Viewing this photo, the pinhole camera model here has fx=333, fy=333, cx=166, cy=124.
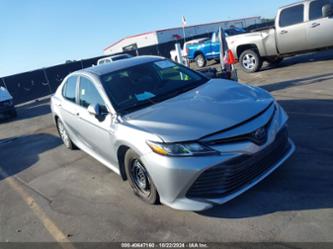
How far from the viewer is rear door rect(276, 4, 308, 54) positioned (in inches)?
436

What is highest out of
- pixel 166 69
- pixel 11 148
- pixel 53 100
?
pixel 166 69

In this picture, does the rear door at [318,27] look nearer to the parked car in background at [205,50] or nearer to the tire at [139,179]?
the parked car in background at [205,50]

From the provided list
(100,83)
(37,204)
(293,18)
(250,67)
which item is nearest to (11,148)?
(37,204)

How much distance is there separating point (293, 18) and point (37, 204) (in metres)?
10.0

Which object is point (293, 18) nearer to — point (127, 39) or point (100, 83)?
point (100, 83)

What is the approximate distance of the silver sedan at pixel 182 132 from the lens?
3352 millimetres

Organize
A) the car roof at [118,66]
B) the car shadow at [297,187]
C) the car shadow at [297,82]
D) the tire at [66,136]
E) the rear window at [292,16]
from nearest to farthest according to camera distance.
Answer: the car shadow at [297,187] < the car roof at [118,66] < the tire at [66,136] < the car shadow at [297,82] < the rear window at [292,16]

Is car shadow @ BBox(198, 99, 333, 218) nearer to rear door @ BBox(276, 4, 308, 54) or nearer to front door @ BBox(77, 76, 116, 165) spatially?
front door @ BBox(77, 76, 116, 165)

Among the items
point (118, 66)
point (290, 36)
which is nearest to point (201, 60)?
point (290, 36)

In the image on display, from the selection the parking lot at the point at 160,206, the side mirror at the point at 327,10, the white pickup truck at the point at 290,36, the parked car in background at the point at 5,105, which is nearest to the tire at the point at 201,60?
the white pickup truck at the point at 290,36

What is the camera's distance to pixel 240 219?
3521 millimetres

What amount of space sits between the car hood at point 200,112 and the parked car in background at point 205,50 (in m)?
13.2

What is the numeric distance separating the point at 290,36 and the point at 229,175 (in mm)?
9378

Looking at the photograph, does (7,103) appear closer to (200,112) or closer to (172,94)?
(172,94)
